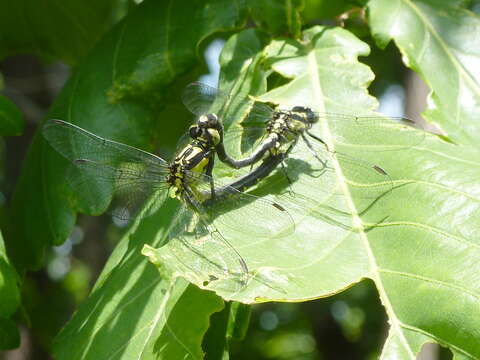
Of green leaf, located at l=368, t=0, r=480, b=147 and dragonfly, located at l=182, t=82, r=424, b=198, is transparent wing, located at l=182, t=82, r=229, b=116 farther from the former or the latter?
green leaf, located at l=368, t=0, r=480, b=147

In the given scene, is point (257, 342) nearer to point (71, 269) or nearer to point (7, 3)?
point (71, 269)

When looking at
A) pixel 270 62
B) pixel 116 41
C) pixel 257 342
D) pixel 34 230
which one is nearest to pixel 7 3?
pixel 116 41

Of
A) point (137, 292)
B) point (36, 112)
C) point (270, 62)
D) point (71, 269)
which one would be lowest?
point (71, 269)

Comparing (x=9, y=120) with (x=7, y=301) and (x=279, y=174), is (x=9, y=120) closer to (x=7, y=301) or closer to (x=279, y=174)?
(x=7, y=301)

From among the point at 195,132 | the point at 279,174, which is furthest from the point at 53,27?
the point at 279,174

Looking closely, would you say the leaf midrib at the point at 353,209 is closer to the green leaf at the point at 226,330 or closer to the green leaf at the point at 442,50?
the green leaf at the point at 442,50

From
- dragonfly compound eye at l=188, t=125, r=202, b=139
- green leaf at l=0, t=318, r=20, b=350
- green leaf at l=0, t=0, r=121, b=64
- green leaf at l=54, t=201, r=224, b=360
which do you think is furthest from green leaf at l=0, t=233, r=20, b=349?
green leaf at l=0, t=0, r=121, b=64
